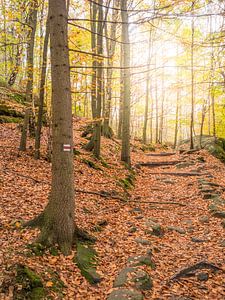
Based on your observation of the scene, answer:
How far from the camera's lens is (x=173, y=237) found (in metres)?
6.73

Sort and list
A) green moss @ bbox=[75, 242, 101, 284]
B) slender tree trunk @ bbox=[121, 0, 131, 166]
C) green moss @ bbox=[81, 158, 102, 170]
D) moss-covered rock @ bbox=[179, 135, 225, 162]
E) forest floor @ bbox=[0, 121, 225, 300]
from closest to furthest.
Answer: forest floor @ bbox=[0, 121, 225, 300]
green moss @ bbox=[75, 242, 101, 284]
green moss @ bbox=[81, 158, 102, 170]
slender tree trunk @ bbox=[121, 0, 131, 166]
moss-covered rock @ bbox=[179, 135, 225, 162]

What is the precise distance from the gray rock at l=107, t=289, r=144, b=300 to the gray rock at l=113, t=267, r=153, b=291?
223 mm

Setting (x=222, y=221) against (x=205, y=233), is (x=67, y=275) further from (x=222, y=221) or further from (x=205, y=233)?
(x=222, y=221)

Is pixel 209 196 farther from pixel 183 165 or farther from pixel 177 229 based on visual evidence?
pixel 183 165

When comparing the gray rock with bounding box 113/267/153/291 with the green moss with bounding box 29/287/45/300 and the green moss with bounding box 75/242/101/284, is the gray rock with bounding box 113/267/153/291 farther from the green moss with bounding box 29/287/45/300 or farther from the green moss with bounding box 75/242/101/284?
the green moss with bounding box 29/287/45/300

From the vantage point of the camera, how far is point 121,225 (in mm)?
7047

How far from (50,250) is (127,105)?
8.71 metres

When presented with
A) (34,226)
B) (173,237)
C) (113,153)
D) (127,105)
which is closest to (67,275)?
(34,226)

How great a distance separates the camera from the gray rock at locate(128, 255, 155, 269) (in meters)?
5.23

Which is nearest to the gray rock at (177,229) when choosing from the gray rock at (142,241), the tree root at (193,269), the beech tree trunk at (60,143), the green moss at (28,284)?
the gray rock at (142,241)

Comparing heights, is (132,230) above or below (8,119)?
below

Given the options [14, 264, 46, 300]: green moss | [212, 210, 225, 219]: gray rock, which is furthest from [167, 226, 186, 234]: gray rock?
[14, 264, 46, 300]: green moss

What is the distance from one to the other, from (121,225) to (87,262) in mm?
2176

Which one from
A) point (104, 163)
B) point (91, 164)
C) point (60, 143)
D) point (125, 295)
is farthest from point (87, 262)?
point (104, 163)
